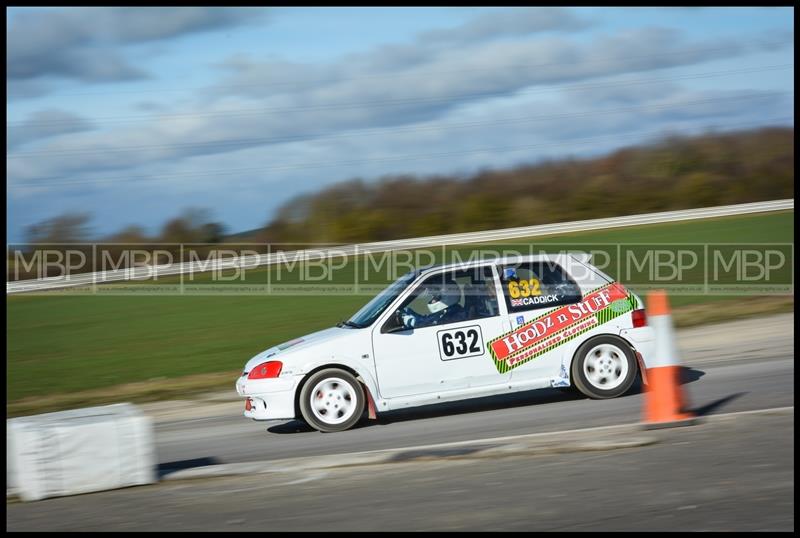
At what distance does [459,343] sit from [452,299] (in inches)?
21.0

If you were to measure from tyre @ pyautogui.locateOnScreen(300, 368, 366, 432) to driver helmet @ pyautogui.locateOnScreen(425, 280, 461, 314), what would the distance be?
1222 millimetres

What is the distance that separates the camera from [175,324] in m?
24.2

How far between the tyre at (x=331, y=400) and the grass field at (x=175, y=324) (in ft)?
17.8

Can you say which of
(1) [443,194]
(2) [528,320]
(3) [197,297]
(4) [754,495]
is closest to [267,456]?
(2) [528,320]

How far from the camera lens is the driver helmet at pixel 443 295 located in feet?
33.0

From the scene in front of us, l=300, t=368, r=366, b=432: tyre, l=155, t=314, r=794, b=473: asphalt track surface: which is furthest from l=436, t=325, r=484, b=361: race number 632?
l=300, t=368, r=366, b=432: tyre

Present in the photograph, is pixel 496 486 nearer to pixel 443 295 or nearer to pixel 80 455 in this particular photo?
pixel 80 455

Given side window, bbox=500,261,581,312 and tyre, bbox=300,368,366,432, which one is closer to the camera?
tyre, bbox=300,368,366,432

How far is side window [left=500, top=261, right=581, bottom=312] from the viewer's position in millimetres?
10094

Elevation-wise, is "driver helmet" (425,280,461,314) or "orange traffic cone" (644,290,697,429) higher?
"driver helmet" (425,280,461,314)

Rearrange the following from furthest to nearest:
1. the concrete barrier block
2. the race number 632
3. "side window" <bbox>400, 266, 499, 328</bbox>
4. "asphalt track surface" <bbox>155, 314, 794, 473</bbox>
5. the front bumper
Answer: "side window" <bbox>400, 266, 499, 328</bbox>
the race number 632
the front bumper
"asphalt track surface" <bbox>155, 314, 794, 473</bbox>
the concrete barrier block

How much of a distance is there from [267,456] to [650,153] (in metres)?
42.1

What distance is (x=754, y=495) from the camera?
5.98m
